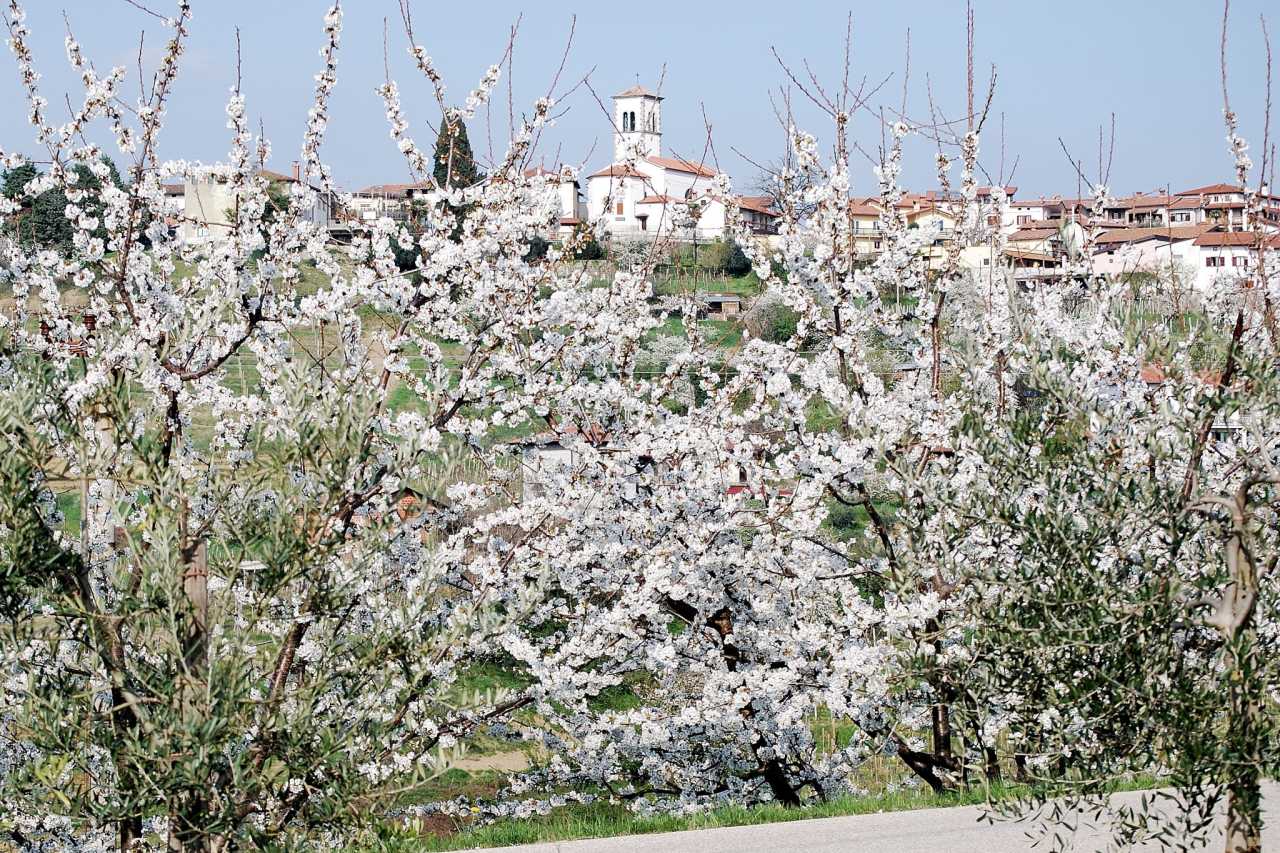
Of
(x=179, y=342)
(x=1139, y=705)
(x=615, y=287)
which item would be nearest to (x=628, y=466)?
(x=615, y=287)

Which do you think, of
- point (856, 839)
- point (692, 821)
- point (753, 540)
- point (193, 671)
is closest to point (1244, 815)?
point (856, 839)

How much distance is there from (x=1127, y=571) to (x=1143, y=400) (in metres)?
2.39

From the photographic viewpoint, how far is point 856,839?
7.23 m

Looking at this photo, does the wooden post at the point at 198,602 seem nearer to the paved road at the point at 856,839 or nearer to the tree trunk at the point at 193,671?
the tree trunk at the point at 193,671

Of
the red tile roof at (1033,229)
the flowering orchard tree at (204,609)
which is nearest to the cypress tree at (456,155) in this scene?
the flowering orchard tree at (204,609)

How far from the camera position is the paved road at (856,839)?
7.00m

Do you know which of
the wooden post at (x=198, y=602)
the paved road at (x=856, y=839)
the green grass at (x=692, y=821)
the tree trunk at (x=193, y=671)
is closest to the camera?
the tree trunk at (x=193, y=671)

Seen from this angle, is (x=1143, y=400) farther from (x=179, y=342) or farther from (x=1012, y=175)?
(x=179, y=342)

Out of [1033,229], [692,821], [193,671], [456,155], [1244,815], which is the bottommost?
[692,821]

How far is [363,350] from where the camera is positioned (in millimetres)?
7969

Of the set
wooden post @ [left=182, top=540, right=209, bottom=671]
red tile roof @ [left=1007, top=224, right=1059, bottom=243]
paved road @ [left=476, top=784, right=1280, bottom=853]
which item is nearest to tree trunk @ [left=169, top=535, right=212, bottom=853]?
wooden post @ [left=182, top=540, right=209, bottom=671]

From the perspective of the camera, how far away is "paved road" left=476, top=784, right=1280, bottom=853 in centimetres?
700

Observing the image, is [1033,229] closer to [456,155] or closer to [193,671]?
[456,155]

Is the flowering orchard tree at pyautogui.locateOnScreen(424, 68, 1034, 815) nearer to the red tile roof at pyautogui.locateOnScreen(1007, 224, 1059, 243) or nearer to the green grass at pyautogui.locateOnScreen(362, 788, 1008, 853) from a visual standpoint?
the green grass at pyautogui.locateOnScreen(362, 788, 1008, 853)
